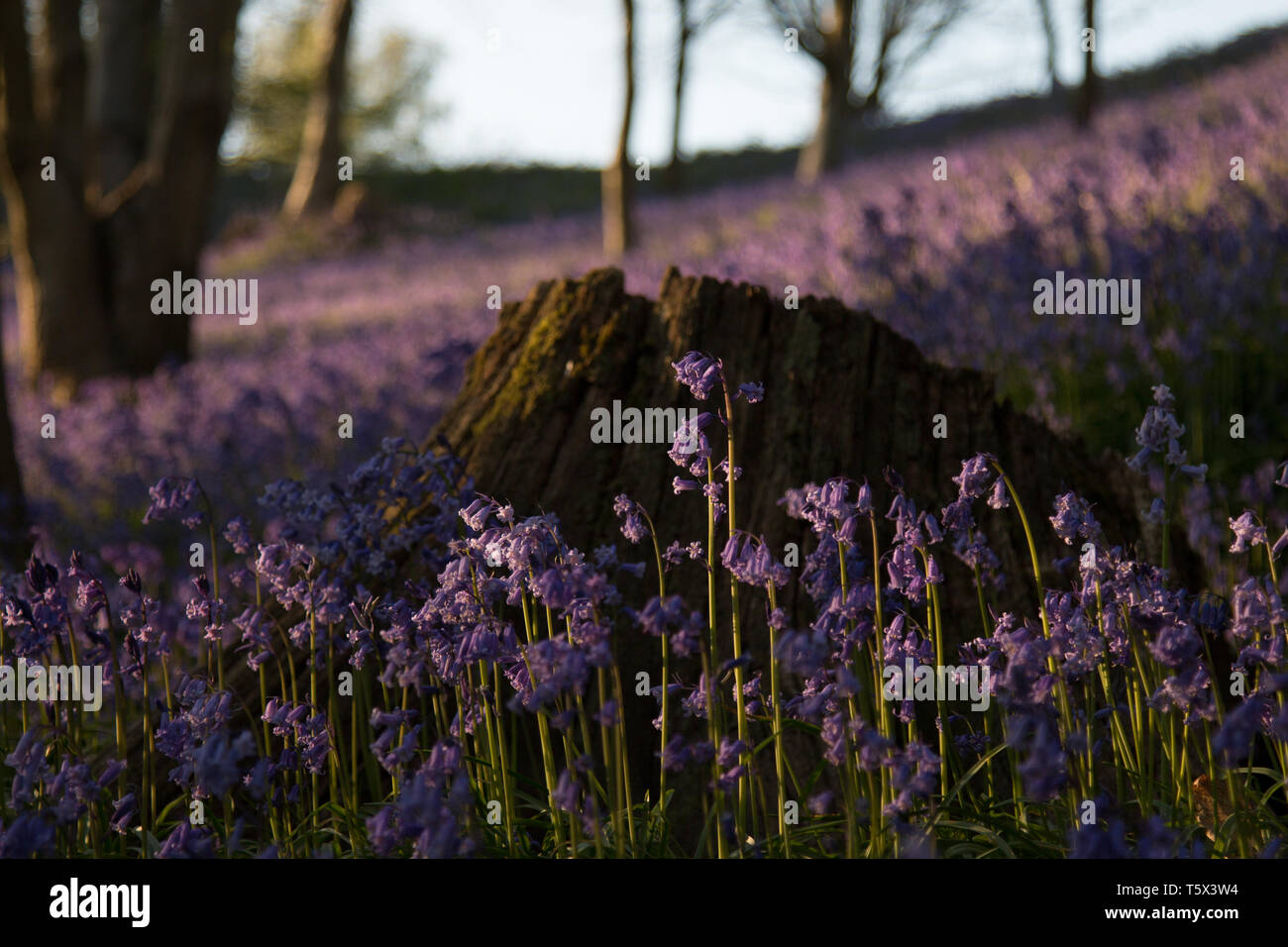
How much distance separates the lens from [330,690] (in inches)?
106

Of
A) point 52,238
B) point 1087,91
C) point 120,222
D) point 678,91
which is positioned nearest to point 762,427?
point 52,238

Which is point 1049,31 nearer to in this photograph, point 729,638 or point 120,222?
point 120,222

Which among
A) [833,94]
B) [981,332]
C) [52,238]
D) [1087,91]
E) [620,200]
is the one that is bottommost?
[981,332]

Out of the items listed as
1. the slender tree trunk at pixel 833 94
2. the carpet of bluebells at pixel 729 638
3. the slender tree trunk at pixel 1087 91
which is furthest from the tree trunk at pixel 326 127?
the carpet of bluebells at pixel 729 638

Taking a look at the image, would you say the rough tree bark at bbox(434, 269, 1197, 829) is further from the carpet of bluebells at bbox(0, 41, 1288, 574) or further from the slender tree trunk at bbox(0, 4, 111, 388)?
the slender tree trunk at bbox(0, 4, 111, 388)

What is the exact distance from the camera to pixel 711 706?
220 cm

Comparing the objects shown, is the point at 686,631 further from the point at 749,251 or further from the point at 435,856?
the point at 749,251

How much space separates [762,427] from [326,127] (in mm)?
23563

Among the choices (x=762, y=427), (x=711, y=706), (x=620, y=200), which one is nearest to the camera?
(x=711, y=706)

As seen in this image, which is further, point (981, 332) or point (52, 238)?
point (52, 238)

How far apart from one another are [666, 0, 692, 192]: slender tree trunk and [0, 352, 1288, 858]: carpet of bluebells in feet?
71.9

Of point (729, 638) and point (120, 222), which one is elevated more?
point (120, 222)

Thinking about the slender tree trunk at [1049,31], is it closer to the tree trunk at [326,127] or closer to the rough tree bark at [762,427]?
the tree trunk at [326,127]

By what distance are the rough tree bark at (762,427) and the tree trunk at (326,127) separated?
21.1m
